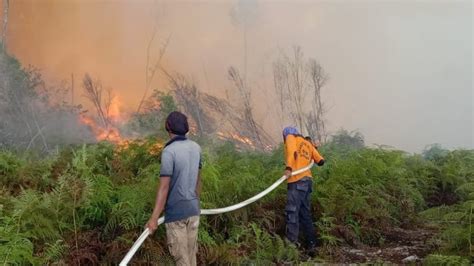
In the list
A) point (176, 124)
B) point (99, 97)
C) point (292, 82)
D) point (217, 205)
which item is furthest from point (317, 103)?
point (176, 124)

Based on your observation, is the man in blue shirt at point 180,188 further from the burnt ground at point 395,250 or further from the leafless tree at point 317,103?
the leafless tree at point 317,103

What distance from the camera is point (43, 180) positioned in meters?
7.18

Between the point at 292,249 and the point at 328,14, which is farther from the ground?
the point at 328,14

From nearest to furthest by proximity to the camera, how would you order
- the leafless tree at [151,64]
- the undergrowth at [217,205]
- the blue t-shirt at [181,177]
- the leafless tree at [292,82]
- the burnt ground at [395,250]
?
the blue t-shirt at [181,177] < the undergrowth at [217,205] < the burnt ground at [395,250] < the leafless tree at [292,82] < the leafless tree at [151,64]

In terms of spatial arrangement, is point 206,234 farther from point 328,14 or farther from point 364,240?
point 328,14

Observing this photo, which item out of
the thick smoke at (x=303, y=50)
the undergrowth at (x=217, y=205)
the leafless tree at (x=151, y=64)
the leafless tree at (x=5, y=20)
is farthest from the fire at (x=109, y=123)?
the undergrowth at (x=217, y=205)

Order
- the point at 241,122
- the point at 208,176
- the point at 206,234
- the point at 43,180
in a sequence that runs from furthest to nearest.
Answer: the point at 241,122
the point at 43,180
the point at 208,176
the point at 206,234

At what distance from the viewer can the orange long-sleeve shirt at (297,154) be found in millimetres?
6680

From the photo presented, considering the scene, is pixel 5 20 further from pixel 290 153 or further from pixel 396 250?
pixel 396 250

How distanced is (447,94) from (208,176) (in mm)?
11666

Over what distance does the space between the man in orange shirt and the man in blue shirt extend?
220 cm

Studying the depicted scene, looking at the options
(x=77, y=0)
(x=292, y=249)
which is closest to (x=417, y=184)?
(x=292, y=249)

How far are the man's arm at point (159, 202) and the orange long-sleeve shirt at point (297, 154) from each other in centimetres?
257

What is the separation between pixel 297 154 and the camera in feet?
22.1
